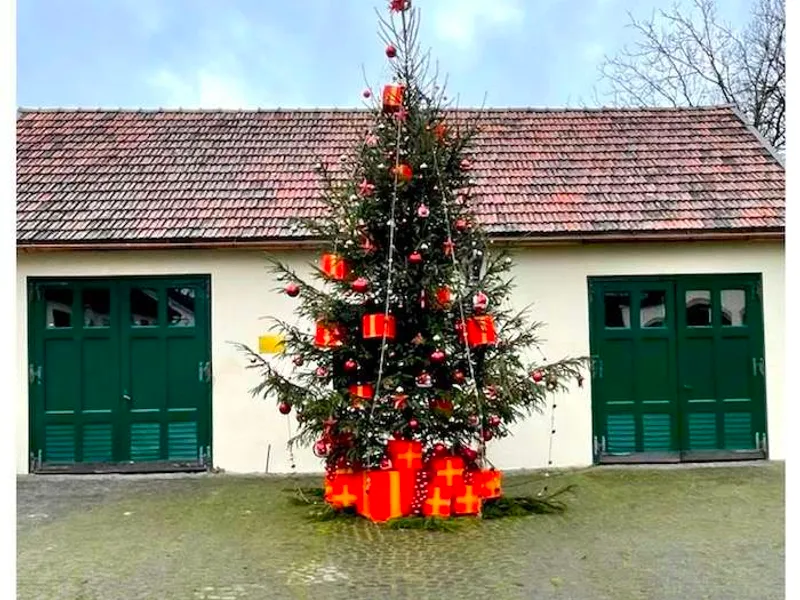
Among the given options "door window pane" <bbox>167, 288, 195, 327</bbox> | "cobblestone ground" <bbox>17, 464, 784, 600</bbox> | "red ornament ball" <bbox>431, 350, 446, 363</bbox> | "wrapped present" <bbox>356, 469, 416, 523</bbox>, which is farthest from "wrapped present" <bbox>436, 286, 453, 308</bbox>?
"door window pane" <bbox>167, 288, 195, 327</bbox>

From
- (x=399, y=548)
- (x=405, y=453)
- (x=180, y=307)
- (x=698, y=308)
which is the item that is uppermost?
(x=180, y=307)

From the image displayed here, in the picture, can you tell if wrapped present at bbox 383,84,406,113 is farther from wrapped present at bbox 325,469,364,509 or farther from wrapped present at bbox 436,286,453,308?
wrapped present at bbox 325,469,364,509

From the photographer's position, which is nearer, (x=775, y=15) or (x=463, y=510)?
(x=463, y=510)

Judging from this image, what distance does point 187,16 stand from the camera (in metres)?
8.24

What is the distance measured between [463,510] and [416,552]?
1.09m

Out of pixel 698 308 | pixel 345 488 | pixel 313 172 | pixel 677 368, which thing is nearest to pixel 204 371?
pixel 313 172

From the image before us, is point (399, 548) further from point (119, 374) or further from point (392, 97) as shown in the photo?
point (119, 374)

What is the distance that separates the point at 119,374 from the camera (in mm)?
9672

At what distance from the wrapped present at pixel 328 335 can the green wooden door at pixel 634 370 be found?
3.95 metres

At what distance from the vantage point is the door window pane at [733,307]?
9883 millimetres

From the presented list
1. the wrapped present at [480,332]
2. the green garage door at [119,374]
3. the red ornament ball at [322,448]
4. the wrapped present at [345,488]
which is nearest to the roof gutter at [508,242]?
the green garage door at [119,374]

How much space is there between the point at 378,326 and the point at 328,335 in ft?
1.73

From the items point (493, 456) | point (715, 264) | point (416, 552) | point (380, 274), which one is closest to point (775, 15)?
point (715, 264)
